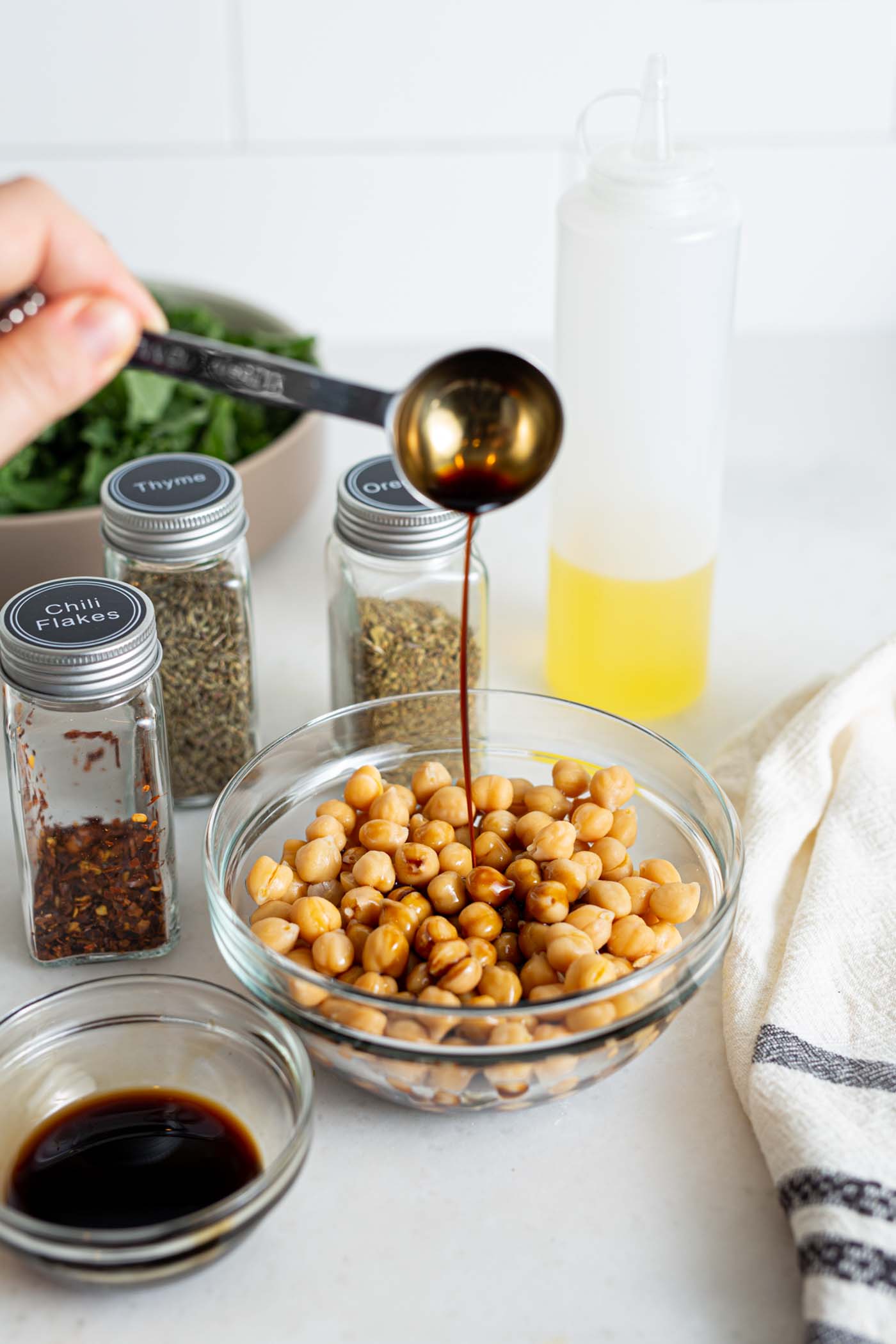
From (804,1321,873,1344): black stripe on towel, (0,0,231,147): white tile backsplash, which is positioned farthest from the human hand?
(0,0,231,147): white tile backsplash

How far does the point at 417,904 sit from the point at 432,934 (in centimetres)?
4

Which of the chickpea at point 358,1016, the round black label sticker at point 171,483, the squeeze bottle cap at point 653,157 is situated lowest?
the chickpea at point 358,1016

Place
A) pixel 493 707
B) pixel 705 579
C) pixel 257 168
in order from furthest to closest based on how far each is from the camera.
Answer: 1. pixel 257 168
2. pixel 705 579
3. pixel 493 707

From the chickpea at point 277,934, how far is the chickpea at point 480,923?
0.10 metres

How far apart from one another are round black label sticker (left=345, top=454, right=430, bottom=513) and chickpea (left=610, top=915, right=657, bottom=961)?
35cm

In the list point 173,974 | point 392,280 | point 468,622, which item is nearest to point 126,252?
point 392,280

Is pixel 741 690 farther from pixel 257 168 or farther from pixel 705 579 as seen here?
pixel 257 168

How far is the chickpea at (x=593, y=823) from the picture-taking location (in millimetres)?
944

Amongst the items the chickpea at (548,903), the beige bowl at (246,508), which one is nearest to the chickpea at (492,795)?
the chickpea at (548,903)

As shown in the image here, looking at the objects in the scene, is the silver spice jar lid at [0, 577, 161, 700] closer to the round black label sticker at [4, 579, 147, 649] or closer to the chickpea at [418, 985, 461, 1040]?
the round black label sticker at [4, 579, 147, 649]

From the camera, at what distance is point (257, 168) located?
1886 millimetres

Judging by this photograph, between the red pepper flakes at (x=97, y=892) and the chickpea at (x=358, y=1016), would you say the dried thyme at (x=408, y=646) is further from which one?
the chickpea at (x=358, y=1016)

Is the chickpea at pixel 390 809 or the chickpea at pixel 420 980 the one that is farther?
the chickpea at pixel 390 809

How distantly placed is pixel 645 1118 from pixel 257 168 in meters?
Result: 1.44
